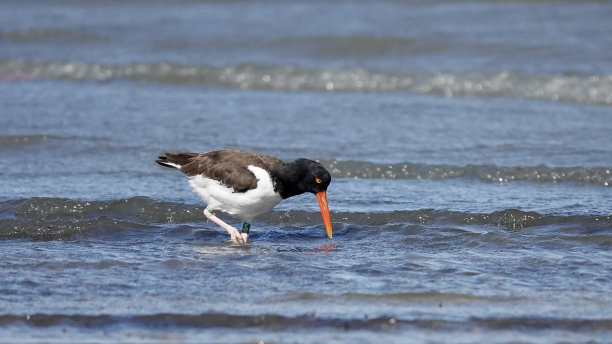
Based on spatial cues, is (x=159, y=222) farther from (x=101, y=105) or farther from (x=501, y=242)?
(x=101, y=105)

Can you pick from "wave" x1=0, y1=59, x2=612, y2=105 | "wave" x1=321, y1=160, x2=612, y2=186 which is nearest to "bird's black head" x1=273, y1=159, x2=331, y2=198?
"wave" x1=321, y1=160, x2=612, y2=186

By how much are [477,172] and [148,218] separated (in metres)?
3.72

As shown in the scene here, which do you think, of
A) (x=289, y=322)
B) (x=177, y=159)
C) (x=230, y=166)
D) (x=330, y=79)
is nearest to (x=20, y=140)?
(x=177, y=159)

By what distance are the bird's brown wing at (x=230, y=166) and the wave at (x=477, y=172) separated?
2.05m

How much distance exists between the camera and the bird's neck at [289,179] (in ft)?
24.0

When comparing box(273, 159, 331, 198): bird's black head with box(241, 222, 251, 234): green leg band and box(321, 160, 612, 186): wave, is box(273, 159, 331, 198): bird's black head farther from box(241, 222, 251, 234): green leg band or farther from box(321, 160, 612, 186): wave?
box(321, 160, 612, 186): wave

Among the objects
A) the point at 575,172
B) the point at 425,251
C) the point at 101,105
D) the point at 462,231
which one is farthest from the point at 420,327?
the point at 101,105

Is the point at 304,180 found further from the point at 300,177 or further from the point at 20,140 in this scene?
the point at 20,140

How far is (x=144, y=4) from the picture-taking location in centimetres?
2045

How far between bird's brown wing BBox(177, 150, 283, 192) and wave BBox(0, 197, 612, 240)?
2.22 feet

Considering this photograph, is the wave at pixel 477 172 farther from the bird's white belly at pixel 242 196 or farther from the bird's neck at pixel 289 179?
the bird's white belly at pixel 242 196

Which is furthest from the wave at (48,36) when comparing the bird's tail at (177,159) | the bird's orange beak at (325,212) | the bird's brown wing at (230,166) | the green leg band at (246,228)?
the bird's orange beak at (325,212)

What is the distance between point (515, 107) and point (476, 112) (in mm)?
690

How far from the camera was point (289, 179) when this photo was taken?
24.0 feet
